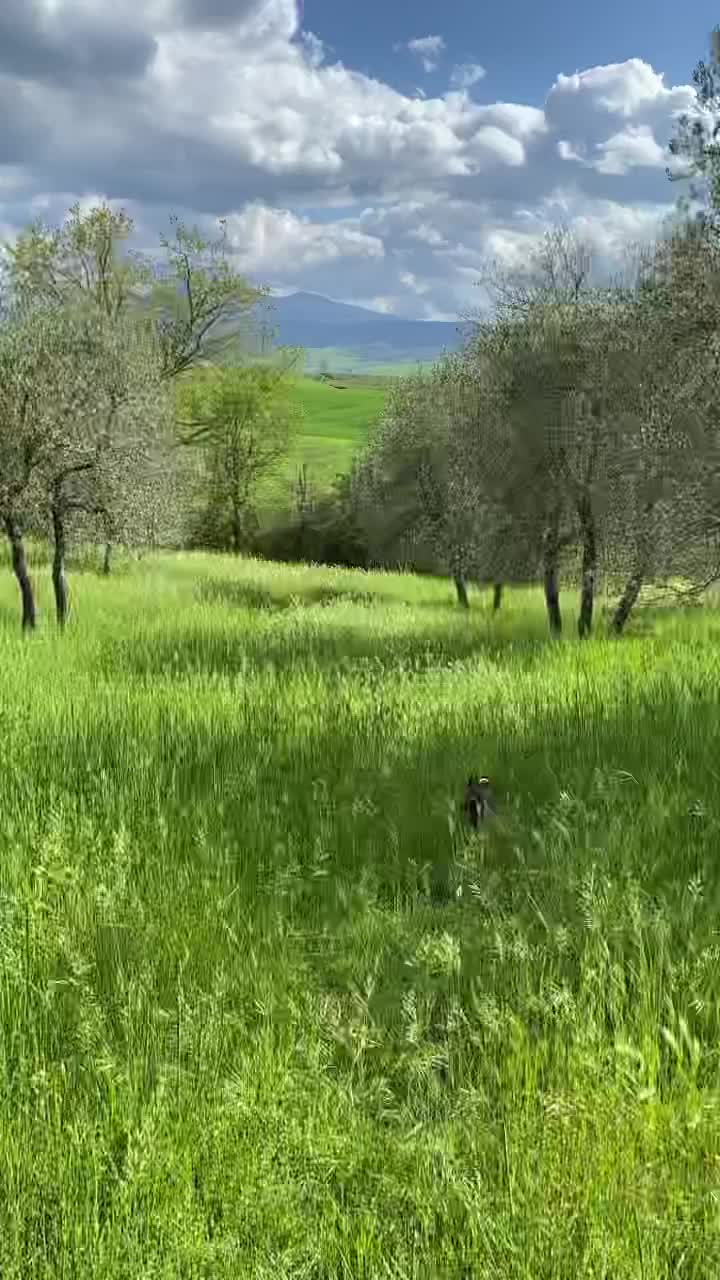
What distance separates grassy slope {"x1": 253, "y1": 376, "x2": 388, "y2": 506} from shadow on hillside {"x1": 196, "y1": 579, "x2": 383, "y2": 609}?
42.6 ft

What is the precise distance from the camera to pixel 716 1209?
7.57 feet

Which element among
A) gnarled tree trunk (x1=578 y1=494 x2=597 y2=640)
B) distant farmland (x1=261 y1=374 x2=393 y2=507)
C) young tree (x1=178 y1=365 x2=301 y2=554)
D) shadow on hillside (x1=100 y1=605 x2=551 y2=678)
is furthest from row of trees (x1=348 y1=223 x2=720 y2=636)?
young tree (x1=178 y1=365 x2=301 y2=554)

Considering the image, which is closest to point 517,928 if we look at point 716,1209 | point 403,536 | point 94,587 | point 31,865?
point 716,1209

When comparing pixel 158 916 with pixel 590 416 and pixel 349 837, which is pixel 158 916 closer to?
pixel 349 837

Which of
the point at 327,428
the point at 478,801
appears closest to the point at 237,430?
the point at 478,801

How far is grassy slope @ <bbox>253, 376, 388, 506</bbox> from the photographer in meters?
62.3

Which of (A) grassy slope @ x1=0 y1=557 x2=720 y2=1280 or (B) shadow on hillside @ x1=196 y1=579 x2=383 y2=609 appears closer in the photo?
(A) grassy slope @ x1=0 y1=557 x2=720 y2=1280

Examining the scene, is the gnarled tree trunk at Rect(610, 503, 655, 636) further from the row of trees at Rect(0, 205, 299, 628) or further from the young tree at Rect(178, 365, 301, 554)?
the young tree at Rect(178, 365, 301, 554)

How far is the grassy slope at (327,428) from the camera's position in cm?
6234

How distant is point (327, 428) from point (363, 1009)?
118 m

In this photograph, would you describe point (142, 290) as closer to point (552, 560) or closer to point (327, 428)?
point (552, 560)

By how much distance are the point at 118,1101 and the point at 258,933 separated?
49.5 inches

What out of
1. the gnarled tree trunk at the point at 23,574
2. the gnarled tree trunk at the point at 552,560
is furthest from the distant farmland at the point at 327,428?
the gnarled tree trunk at the point at 23,574

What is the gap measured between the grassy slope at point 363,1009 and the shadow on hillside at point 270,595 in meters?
24.3
